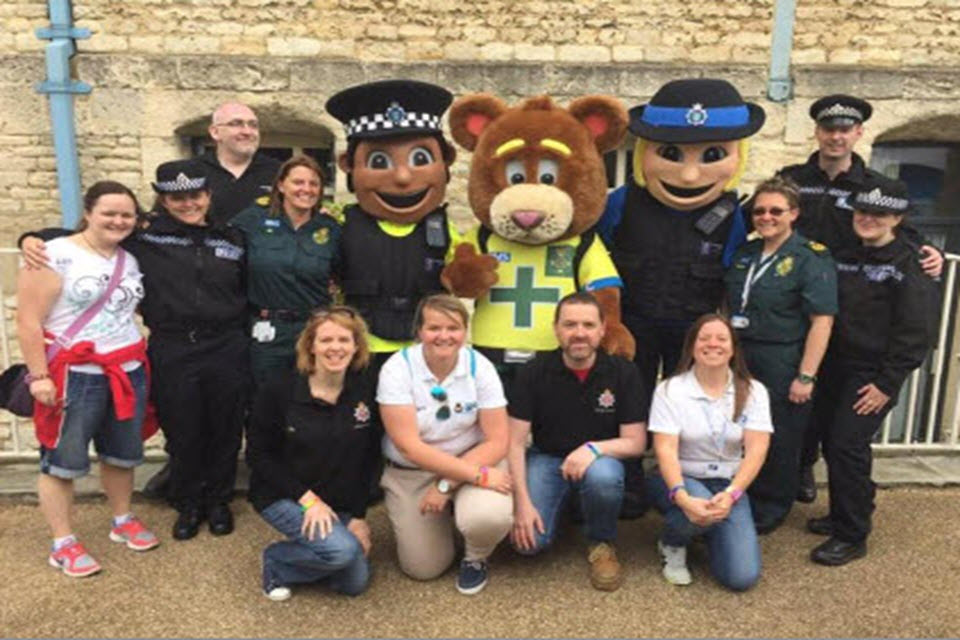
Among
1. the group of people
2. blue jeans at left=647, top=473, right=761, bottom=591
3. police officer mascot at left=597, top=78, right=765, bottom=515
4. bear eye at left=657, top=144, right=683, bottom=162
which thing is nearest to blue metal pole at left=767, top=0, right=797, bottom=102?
the group of people

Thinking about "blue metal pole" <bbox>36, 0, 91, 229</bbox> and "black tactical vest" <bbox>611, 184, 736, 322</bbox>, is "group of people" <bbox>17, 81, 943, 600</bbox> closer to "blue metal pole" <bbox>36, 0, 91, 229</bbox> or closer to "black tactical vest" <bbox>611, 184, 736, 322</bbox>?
"black tactical vest" <bbox>611, 184, 736, 322</bbox>

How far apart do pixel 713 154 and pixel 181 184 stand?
2.21 m

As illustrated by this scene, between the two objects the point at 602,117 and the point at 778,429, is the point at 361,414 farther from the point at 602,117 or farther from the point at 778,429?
the point at 778,429

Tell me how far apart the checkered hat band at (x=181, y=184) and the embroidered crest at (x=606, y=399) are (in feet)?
5.94

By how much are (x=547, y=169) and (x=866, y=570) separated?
6.86 feet

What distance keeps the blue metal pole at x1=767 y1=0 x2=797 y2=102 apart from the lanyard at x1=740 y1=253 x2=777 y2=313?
360cm

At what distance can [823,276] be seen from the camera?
3188 millimetres

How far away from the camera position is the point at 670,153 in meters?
3.44

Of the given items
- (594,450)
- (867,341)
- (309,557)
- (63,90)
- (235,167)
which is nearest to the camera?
(309,557)

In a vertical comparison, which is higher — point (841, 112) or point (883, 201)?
point (841, 112)

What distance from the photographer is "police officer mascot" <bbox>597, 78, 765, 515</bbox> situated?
3.37 meters

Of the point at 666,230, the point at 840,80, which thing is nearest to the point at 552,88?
the point at 840,80

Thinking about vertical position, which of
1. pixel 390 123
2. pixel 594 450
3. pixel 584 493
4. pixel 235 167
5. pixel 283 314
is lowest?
pixel 584 493

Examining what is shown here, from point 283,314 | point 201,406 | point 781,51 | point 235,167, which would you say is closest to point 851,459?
point 283,314
